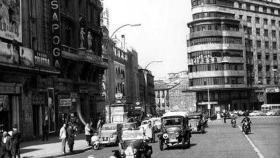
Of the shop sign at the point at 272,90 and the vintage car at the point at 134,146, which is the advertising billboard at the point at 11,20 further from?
the shop sign at the point at 272,90

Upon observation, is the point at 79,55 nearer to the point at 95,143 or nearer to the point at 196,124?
the point at 196,124

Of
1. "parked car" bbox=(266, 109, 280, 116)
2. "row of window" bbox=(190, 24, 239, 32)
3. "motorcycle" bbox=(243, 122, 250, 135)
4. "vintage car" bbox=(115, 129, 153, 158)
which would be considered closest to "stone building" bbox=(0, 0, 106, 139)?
"vintage car" bbox=(115, 129, 153, 158)

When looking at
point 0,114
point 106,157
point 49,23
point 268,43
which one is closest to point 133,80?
point 268,43

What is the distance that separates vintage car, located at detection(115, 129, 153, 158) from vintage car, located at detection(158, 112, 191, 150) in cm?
396

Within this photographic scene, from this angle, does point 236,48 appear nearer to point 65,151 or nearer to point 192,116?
point 192,116

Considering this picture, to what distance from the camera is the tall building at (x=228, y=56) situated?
108m

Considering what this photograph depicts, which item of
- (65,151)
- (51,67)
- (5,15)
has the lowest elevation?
(65,151)

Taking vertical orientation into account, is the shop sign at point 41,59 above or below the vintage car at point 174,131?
above

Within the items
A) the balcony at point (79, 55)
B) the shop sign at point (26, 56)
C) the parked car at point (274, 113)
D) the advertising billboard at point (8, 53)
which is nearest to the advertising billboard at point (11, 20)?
the advertising billboard at point (8, 53)

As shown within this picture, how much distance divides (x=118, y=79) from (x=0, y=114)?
50752 millimetres

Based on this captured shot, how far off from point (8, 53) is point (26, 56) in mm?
2350

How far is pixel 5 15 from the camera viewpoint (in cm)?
3344

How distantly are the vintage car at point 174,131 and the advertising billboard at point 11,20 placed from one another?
1285 cm

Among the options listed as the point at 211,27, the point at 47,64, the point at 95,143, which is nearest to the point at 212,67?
the point at 211,27
